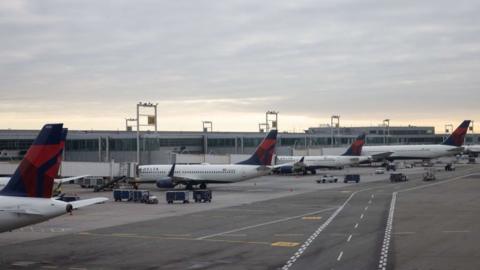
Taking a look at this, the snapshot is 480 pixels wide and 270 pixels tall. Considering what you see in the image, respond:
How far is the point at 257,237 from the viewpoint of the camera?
35250 mm

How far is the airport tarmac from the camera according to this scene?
A: 27141 millimetres

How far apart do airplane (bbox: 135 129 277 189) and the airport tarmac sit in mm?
17923

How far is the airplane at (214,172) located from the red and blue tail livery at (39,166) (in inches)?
1961

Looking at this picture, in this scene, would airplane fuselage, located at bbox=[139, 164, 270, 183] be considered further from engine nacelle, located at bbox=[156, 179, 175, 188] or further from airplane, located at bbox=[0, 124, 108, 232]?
airplane, located at bbox=[0, 124, 108, 232]

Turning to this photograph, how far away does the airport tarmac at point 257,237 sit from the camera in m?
27.1

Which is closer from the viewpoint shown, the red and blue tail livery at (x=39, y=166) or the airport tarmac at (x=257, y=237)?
the red and blue tail livery at (x=39, y=166)

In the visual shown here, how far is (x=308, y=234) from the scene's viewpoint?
120ft

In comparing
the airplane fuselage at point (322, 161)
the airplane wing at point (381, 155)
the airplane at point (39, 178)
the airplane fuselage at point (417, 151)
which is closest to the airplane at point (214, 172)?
the airplane fuselage at point (322, 161)

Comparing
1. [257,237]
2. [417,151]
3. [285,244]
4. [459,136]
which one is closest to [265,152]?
[257,237]

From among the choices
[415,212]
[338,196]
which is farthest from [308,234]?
[338,196]

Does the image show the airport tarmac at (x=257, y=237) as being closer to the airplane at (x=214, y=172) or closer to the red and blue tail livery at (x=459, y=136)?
the airplane at (x=214, y=172)

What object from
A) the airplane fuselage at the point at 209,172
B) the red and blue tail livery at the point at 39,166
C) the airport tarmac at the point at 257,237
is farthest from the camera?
the airplane fuselage at the point at 209,172

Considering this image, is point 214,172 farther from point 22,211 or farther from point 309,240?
point 22,211

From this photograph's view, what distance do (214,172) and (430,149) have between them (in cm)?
7952
